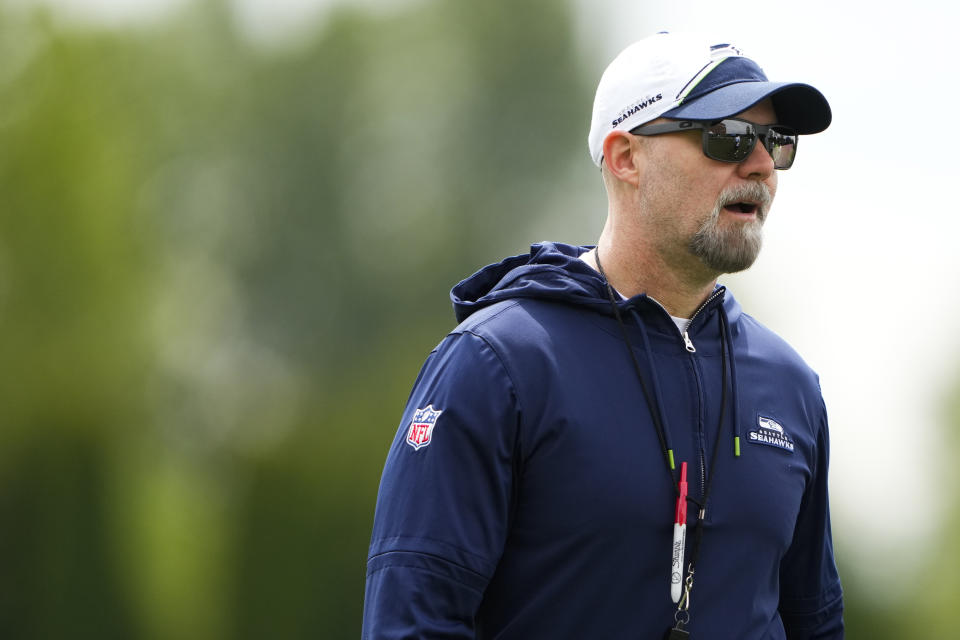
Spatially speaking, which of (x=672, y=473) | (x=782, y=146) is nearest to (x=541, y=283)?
(x=672, y=473)

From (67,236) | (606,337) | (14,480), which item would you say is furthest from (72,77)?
(606,337)

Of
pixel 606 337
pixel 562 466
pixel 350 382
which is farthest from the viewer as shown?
pixel 350 382

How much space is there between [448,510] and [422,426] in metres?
0.16

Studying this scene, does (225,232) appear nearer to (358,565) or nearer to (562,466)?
(358,565)

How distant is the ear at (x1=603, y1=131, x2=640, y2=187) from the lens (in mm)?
2350

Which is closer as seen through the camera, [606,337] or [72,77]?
[606,337]

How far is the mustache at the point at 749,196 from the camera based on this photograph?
2.27 meters

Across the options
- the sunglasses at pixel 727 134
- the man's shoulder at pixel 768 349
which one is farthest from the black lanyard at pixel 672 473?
the sunglasses at pixel 727 134

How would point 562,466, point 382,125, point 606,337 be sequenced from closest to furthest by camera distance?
1. point 562,466
2. point 606,337
3. point 382,125

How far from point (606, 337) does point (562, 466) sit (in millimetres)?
287

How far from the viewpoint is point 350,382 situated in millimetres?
14344

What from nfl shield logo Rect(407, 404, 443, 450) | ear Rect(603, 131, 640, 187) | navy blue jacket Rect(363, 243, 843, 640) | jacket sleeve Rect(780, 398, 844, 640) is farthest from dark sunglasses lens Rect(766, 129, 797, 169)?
nfl shield logo Rect(407, 404, 443, 450)

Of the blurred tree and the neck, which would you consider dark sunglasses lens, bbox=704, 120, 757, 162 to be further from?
the blurred tree

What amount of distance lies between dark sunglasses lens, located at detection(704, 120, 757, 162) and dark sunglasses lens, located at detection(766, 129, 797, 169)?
Result: 0.07 metres
